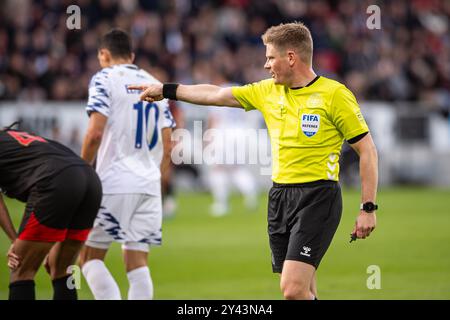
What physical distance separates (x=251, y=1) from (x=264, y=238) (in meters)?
14.1

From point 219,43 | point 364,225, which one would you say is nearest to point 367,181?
point 364,225

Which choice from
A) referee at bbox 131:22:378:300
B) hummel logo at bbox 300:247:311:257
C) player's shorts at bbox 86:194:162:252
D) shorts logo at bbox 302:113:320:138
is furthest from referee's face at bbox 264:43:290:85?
player's shorts at bbox 86:194:162:252

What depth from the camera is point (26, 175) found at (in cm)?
648

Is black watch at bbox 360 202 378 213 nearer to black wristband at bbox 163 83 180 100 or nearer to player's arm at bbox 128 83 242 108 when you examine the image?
player's arm at bbox 128 83 242 108

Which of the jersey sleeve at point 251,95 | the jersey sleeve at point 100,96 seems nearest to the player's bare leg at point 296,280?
the jersey sleeve at point 251,95

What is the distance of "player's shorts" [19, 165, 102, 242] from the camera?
6.42 metres

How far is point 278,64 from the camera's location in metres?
6.30

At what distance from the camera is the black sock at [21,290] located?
21.4 ft

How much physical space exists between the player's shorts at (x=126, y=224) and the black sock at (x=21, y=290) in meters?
1.13

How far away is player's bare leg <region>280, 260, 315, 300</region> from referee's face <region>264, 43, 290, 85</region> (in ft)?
4.36

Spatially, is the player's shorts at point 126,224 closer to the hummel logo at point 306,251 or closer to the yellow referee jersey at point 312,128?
the yellow referee jersey at point 312,128

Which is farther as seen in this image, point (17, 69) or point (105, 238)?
point (17, 69)
